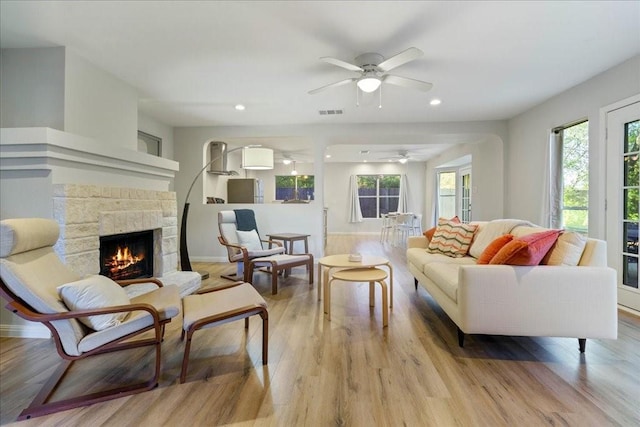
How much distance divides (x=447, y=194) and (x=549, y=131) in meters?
5.00

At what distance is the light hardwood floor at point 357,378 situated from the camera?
5.08 ft

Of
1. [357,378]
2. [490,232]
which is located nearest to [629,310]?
[490,232]

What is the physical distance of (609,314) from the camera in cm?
204

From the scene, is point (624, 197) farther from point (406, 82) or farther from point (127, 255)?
point (127, 255)

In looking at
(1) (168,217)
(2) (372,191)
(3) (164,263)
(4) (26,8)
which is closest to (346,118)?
(1) (168,217)

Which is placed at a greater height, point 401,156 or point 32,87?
point 401,156

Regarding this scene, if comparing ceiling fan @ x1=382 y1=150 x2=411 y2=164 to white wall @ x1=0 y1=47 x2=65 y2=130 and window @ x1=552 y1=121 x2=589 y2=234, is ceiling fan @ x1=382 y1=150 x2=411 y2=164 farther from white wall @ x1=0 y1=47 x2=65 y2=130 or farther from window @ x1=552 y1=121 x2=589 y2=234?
white wall @ x1=0 y1=47 x2=65 y2=130

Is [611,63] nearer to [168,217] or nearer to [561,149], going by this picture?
[561,149]

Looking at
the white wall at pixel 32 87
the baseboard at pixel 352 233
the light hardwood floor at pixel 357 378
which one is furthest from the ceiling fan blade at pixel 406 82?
the baseboard at pixel 352 233

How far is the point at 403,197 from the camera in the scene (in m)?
10.1

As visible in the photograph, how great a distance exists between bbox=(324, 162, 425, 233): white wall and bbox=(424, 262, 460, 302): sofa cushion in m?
7.27

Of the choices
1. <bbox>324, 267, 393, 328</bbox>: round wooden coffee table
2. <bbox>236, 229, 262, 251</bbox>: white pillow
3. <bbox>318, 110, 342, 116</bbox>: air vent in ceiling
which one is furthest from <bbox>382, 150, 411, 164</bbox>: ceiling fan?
<bbox>324, 267, 393, 328</bbox>: round wooden coffee table

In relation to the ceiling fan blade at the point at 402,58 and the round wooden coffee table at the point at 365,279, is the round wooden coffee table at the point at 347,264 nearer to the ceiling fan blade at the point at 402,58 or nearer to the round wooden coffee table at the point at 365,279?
the round wooden coffee table at the point at 365,279

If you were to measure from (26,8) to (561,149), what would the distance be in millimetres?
5627
